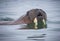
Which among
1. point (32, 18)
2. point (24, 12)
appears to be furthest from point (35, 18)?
point (24, 12)

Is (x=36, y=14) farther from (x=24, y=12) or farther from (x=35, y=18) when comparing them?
(x=24, y=12)

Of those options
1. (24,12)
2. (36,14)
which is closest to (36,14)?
(36,14)

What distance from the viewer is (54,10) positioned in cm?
206

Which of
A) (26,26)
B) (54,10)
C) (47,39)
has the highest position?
(54,10)

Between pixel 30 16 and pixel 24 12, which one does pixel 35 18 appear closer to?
pixel 30 16

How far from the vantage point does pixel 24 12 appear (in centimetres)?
205

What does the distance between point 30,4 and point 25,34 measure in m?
0.44

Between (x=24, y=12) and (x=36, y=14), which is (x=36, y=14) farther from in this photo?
(x=24, y=12)

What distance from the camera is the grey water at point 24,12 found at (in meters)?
2.03

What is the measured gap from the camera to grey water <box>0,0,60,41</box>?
6.67ft

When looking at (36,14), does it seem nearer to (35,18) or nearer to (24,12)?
(35,18)

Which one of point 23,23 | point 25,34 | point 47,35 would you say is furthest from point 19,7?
point 47,35

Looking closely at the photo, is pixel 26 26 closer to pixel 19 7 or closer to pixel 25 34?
pixel 25 34

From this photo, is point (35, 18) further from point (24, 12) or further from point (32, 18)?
point (24, 12)
